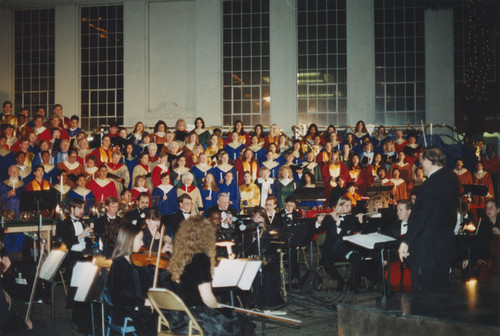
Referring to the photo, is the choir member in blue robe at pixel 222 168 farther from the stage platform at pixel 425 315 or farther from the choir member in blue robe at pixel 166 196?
the stage platform at pixel 425 315

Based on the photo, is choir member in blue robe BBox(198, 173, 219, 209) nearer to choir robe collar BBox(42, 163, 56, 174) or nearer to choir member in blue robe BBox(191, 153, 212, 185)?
choir member in blue robe BBox(191, 153, 212, 185)

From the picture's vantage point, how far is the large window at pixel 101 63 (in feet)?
63.9

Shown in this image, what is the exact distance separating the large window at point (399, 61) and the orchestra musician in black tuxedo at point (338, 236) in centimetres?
992

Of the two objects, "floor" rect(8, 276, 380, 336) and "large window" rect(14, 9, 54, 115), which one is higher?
"large window" rect(14, 9, 54, 115)

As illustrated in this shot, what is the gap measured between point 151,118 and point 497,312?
53.0 ft

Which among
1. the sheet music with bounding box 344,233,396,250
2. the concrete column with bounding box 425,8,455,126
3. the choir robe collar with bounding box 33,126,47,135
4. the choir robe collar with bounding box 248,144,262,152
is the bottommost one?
the sheet music with bounding box 344,233,396,250

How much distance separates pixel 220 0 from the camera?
62.4 ft

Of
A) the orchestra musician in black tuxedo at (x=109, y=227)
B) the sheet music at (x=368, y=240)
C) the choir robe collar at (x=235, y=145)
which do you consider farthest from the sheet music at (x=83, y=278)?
the choir robe collar at (x=235, y=145)

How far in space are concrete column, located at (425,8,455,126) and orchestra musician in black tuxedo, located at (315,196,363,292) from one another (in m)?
9.97

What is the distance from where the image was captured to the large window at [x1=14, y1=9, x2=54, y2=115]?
64.3 feet

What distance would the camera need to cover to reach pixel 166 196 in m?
12.0

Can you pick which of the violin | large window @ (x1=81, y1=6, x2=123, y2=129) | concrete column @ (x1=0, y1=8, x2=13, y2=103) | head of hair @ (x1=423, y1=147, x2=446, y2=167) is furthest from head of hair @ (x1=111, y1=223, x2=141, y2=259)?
concrete column @ (x1=0, y1=8, x2=13, y2=103)

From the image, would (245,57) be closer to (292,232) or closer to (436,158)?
(292,232)

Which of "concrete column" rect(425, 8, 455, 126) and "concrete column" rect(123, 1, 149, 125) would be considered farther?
"concrete column" rect(123, 1, 149, 125)
